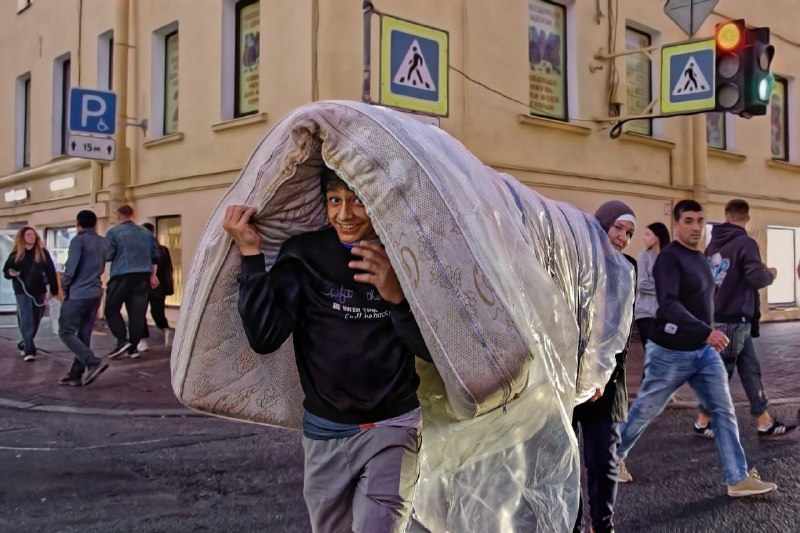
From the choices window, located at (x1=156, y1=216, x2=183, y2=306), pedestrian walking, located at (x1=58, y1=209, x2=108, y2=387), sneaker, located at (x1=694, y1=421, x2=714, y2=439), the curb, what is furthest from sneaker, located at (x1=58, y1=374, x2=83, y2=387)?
sneaker, located at (x1=694, y1=421, x2=714, y2=439)

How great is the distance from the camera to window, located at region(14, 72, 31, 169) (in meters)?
16.7

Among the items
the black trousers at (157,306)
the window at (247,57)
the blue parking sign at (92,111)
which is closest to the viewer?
the black trousers at (157,306)

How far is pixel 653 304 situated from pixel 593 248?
3156 millimetres

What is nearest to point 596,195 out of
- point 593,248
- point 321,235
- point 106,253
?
point 106,253

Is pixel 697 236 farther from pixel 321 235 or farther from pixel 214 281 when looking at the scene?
pixel 214 281

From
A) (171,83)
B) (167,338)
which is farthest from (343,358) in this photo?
(171,83)

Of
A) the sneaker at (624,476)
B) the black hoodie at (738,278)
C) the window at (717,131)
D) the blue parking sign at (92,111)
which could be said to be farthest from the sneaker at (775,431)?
the window at (717,131)

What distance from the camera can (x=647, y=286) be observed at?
5.97 metres

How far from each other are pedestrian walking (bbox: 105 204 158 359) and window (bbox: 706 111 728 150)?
35.9 feet

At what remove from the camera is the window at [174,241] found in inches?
472

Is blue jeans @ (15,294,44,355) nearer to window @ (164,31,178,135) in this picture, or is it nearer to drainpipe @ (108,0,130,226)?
drainpipe @ (108,0,130,226)

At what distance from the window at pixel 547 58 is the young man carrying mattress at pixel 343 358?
32.7 ft

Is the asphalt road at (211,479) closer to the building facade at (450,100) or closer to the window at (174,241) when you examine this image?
the building facade at (450,100)

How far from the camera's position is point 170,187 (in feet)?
38.8
